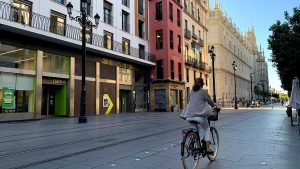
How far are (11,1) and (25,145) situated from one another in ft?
43.9

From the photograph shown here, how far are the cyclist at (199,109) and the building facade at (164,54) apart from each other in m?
28.5

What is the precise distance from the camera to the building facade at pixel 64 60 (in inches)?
716

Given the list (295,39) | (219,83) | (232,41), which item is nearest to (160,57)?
(295,39)

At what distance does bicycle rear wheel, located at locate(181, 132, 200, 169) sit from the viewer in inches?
202

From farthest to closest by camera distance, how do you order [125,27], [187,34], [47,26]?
[187,34] < [125,27] < [47,26]

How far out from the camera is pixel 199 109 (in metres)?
5.64

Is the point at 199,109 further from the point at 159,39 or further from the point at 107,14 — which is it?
the point at 159,39

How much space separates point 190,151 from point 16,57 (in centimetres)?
1661

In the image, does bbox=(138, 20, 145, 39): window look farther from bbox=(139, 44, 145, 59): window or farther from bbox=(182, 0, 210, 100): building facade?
bbox=(182, 0, 210, 100): building facade

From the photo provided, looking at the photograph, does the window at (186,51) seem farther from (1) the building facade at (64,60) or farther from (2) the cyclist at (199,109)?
(2) the cyclist at (199,109)

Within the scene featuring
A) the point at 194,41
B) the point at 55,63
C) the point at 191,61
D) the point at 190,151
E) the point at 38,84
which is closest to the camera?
the point at 190,151

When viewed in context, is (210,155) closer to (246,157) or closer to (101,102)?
(246,157)

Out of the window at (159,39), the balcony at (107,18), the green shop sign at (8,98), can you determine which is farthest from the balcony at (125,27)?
the green shop sign at (8,98)

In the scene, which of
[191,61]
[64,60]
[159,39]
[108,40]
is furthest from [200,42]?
[64,60]
